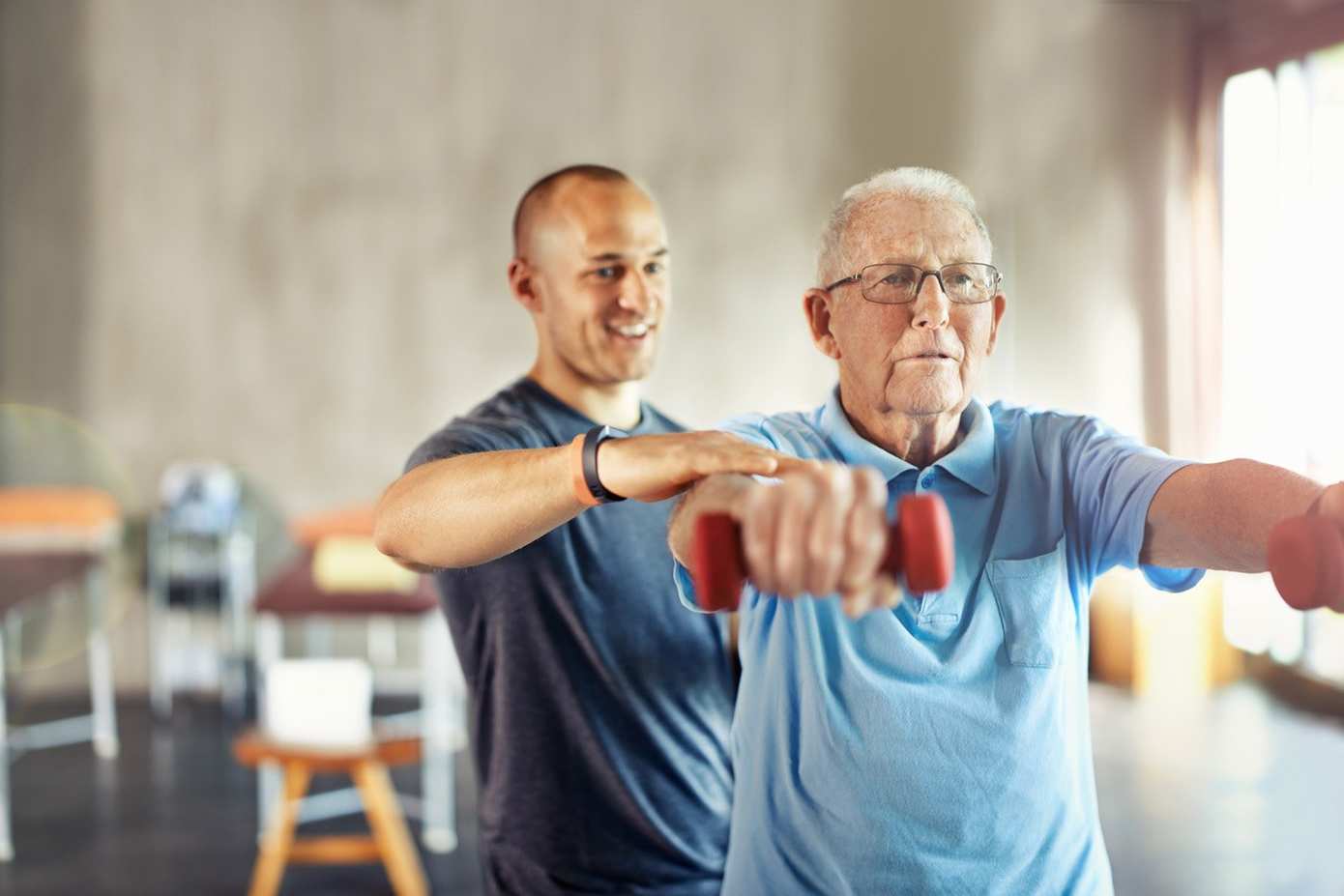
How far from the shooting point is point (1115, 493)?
67cm

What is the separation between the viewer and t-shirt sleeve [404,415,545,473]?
0.88m

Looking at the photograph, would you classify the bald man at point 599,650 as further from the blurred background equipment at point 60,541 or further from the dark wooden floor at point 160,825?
the blurred background equipment at point 60,541

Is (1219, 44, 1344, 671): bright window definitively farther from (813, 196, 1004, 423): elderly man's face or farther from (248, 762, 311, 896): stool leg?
(248, 762, 311, 896): stool leg

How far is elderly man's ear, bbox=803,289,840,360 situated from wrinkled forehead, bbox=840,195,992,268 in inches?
1.3

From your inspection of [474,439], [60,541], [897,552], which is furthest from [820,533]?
[60,541]

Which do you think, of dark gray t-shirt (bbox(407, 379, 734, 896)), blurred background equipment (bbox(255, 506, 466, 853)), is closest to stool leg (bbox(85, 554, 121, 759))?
blurred background equipment (bbox(255, 506, 466, 853))

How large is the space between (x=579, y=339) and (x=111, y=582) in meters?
3.39

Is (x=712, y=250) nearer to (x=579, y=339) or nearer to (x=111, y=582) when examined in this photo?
(x=579, y=339)

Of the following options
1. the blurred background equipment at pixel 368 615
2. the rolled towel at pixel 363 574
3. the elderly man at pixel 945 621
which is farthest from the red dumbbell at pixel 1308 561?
the rolled towel at pixel 363 574

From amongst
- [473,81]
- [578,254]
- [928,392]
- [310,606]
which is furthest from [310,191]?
[928,392]

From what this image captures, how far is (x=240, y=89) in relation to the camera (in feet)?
12.5

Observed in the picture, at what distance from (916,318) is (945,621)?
0.53ft

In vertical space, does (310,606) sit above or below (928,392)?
below

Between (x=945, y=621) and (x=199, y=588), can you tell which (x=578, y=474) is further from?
(x=199, y=588)
